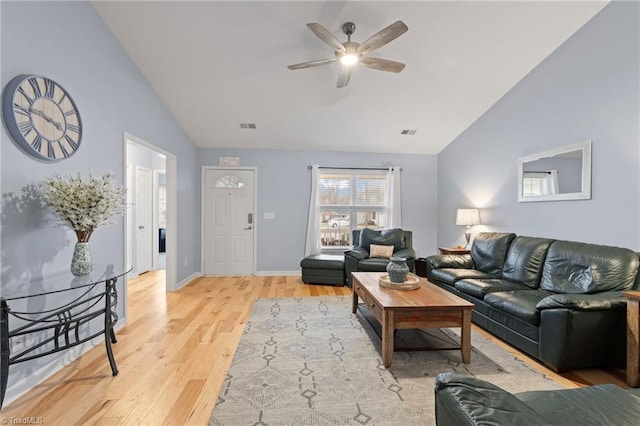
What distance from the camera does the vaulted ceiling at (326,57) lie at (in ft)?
9.20

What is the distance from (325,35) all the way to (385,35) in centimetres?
51

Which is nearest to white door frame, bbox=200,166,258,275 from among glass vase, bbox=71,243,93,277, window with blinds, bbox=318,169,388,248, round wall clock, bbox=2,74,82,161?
window with blinds, bbox=318,169,388,248

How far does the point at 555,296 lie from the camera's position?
224cm

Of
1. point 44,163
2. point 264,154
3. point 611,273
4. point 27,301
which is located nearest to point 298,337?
point 27,301

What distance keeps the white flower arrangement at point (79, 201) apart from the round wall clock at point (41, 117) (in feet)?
0.79

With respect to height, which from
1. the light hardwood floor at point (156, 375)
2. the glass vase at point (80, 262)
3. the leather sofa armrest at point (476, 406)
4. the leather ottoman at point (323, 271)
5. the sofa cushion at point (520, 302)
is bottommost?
the light hardwood floor at point (156, 375)

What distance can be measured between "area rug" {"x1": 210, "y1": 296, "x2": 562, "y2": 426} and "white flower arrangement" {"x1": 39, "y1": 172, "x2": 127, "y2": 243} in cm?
158

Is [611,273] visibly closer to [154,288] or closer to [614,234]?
[614,234]

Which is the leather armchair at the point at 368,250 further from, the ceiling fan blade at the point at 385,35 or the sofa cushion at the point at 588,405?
the sofa cushion at the point at 588,405

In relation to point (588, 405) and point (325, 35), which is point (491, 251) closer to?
point (588, 405)

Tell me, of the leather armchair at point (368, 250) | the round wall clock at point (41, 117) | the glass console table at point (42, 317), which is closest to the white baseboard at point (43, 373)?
the glass console table at point (42, 317)

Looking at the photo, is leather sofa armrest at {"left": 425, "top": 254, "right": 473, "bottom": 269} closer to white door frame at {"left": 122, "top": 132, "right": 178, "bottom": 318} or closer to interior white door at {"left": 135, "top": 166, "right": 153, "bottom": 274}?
white door frame at {"left": 122, "top": 132, "right": 178, "bottom": 318}

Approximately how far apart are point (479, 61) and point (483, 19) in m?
A: 0.63

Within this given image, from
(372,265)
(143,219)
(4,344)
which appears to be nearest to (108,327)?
(4,344)
